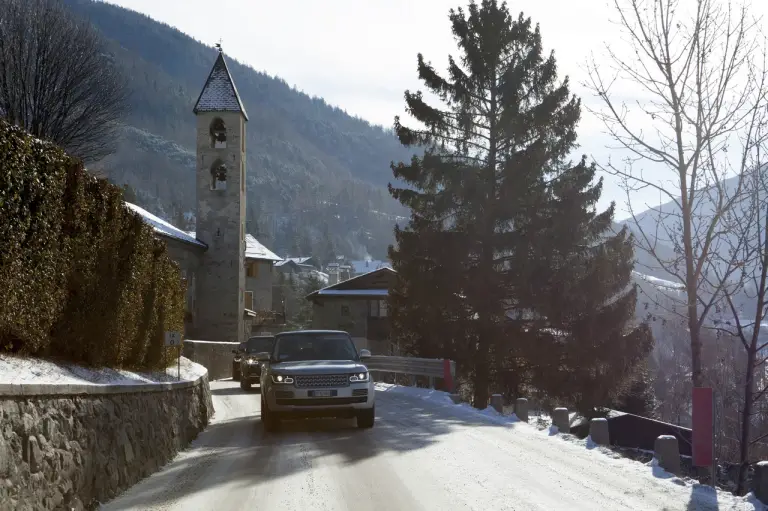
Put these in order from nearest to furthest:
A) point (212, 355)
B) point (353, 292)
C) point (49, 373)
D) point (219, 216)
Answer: point (49, 373) < point (212, 355) < point (219, 216) < point (353, 292)

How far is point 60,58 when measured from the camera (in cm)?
3725

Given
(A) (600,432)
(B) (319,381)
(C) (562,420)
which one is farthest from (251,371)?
(A) (600,432)

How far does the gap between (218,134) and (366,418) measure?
46191mm

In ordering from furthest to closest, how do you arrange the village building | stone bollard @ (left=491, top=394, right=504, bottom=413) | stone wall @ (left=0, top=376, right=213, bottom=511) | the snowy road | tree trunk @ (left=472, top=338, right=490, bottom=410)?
the village building < tree trunk @ (left=472, top=338, right=490, bottom=410) < stone bollard @ (left=491, top=394, right=504, bottom=413) < the snowy road < stone wall @ (left=0, top=376, right=213, bottom=511)

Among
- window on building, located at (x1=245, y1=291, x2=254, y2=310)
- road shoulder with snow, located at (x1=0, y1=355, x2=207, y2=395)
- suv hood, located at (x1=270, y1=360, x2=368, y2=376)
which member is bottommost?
suv hood, located at (x1=270, y1=360, x2=368, y2=376)

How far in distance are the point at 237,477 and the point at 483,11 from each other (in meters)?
28.1

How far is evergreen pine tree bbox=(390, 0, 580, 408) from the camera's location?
30531 mm

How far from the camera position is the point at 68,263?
28.5 feet

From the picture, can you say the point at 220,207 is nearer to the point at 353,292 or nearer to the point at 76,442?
the point at 353,292

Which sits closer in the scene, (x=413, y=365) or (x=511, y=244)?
(x=413, y=365)

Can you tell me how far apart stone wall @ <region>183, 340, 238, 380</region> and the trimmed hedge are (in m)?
25.4

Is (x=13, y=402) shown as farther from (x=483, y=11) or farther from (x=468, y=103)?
(x=483, y=11)

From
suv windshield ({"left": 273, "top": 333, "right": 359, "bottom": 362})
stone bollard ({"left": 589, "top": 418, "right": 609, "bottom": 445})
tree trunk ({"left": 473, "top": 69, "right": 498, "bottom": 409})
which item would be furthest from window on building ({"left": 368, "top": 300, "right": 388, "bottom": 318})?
stone bollard ({"left": 589, "top": 418, "right": 609, "bottom": 445})

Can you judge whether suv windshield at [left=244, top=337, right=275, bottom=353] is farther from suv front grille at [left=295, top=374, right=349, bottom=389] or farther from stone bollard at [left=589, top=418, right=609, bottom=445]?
stone bollard at [left=589, top=418, right=609, bottom=445]
